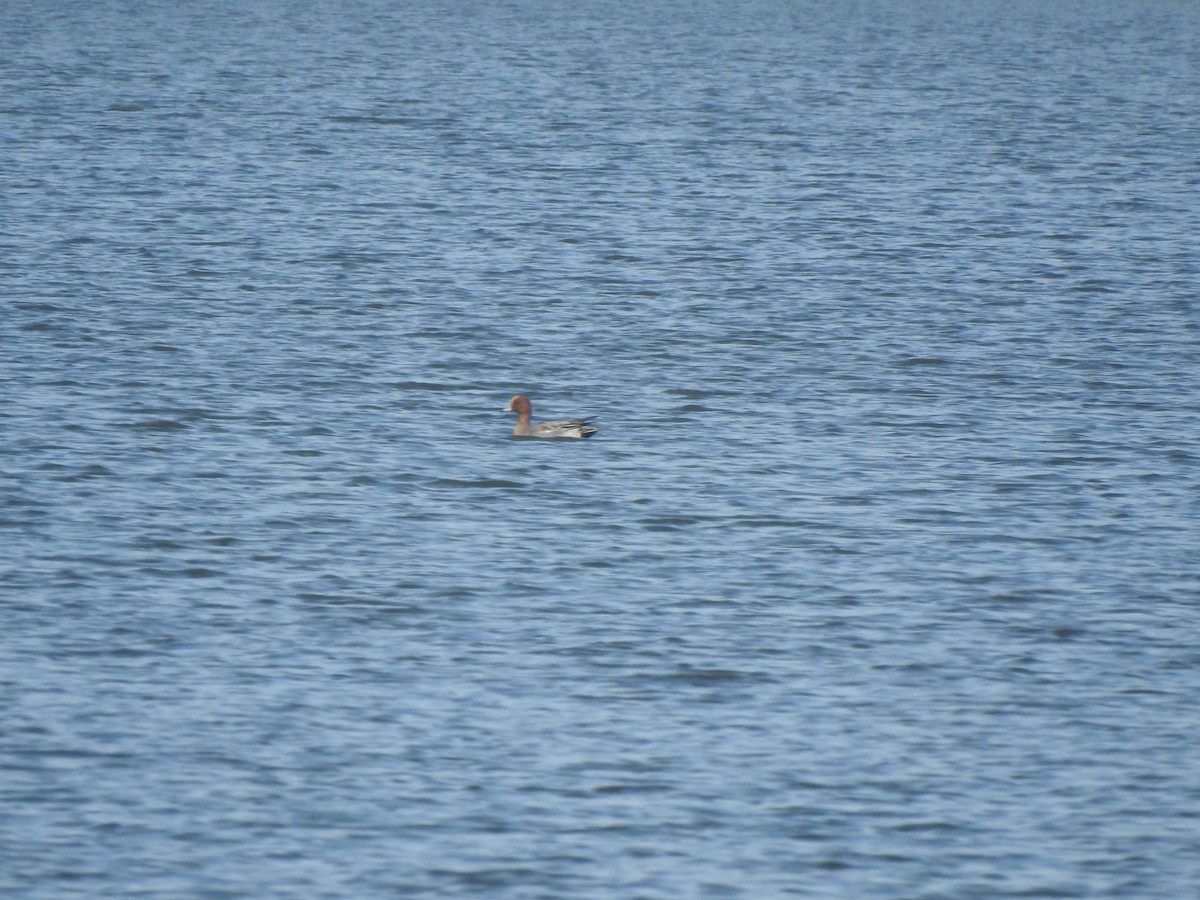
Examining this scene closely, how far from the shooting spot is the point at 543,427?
24562mm

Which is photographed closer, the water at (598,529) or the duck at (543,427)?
the water at (598,529)

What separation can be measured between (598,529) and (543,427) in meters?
3.29

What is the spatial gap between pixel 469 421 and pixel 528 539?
187 inches

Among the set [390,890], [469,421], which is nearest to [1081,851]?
[390,890]

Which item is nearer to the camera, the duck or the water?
the water

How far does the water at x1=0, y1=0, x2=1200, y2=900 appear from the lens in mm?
14844

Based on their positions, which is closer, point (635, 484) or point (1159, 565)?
point (1159, 565)

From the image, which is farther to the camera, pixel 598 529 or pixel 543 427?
pixel 543 427

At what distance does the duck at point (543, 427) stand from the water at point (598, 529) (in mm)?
170

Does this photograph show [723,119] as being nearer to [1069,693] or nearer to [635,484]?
[635,484]

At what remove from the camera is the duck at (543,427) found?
2444cm

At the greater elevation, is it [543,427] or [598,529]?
[543,427]

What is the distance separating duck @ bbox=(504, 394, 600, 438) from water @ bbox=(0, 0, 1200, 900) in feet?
0.56

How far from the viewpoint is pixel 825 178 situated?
4650cm
